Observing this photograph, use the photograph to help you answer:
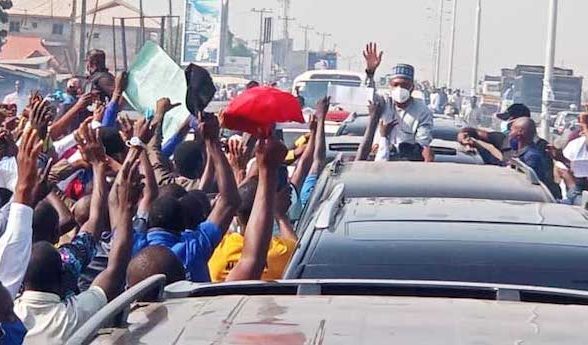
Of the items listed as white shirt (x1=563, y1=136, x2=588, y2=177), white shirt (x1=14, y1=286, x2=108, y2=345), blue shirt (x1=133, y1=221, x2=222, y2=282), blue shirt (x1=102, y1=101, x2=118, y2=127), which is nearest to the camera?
white shirt (x1=14, y1=286, x2=108, y2=345)

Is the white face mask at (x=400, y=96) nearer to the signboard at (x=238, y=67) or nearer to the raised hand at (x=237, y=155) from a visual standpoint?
the raised hand at (x=237, y=155)

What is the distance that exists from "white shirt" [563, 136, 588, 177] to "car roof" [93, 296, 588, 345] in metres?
8.98

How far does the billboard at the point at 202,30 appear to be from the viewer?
53.0m

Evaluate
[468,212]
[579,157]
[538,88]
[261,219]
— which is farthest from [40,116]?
[538,88]

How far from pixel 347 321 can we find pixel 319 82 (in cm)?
2867

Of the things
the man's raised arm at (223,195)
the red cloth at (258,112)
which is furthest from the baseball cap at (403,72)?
the red cloth at (258,112)

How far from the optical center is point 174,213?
668 centimetres

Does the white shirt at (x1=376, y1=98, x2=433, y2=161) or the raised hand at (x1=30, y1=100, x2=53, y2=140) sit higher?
the raised hand at (x1=30, y1=100, x2=53, y2=140)

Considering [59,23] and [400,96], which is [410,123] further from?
[59,23]

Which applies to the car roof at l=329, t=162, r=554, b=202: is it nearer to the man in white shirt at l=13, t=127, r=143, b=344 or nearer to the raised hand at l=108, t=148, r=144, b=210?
the raised hand at l=108, t=148, r=144, b=210

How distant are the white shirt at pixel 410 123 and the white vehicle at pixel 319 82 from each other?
17.0 meters

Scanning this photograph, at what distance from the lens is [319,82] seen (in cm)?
3195

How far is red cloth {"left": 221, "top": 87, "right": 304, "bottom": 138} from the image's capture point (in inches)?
259

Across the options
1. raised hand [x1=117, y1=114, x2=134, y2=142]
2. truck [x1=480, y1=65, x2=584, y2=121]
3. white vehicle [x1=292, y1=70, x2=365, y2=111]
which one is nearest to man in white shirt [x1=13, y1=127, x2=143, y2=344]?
raised hand [x1=117, y1=114, x2=134, y2=142]
